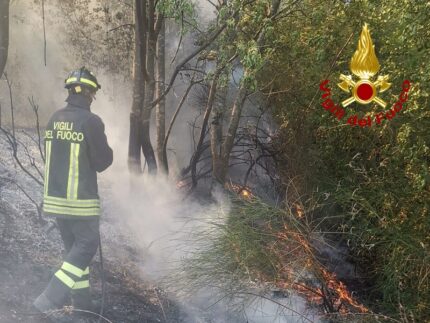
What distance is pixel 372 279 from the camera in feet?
18.0

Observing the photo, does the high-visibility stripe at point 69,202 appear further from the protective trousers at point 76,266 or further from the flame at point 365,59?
the flame at point 365,59

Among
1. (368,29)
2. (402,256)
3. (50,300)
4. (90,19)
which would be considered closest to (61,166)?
(50,300)

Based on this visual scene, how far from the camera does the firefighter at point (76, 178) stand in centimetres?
379

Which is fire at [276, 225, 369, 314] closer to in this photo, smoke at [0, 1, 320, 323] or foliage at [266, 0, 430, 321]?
smoke at [0, 1, 320, 323]

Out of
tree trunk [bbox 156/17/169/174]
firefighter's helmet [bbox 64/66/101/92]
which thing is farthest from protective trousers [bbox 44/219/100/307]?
tree trunk [bbox 156/17/169/174]

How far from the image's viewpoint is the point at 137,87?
19.2 feet

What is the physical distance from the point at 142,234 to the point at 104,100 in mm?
4552

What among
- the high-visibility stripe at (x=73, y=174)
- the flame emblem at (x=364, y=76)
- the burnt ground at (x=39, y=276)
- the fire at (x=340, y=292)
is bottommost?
the fire at (x=340, y=292)

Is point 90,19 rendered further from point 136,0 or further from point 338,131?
point 338,131

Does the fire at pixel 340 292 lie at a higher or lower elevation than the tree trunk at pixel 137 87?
lower

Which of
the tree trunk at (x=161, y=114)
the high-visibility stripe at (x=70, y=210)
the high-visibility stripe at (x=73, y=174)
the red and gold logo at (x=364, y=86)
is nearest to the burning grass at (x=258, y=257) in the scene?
the high-visibility stripe at (x=70, y=210)

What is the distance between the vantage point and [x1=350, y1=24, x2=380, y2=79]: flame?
4.96 meters

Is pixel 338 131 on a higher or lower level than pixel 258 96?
lower

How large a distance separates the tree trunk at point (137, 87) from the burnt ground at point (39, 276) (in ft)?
4.65
